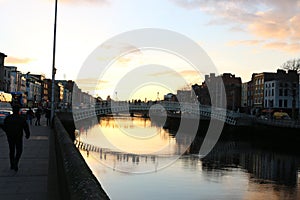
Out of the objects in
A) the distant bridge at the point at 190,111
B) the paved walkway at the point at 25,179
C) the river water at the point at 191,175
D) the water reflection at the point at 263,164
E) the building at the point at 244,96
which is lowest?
the water reflection at the point at 263,164

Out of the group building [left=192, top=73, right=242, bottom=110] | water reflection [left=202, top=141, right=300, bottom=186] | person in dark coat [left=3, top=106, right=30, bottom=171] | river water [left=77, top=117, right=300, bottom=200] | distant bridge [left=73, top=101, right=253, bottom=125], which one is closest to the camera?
person in dark coat [left=3, top=106, right=30, bottom=171]

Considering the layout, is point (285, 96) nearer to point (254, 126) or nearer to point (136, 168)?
point (254, 126)

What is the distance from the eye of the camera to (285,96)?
262 ft

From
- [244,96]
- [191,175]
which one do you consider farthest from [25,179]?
[244,96]

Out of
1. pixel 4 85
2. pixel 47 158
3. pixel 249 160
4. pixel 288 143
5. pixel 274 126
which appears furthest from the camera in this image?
pixel 4 85

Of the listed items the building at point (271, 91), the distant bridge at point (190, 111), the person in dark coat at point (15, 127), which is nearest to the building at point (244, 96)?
the building at point (271, 91)

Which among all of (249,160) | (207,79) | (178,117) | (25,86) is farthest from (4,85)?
(249,160)

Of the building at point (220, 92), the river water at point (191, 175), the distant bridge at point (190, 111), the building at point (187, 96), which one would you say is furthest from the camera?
the building at point (187, 96)

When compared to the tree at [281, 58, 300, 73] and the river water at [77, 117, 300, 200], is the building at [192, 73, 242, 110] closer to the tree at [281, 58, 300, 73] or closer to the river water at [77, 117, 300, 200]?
the tree at [281, 58, 300, 73]

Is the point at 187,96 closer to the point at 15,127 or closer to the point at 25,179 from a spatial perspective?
→ the point at 15,127

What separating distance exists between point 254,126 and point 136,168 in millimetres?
30110

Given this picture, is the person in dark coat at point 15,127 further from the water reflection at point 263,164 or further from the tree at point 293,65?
the tree at point 293,65

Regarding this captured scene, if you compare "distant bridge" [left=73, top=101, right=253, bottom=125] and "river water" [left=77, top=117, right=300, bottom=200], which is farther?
"distant bridge" [left=73, top=101, right=253, bottom=125]

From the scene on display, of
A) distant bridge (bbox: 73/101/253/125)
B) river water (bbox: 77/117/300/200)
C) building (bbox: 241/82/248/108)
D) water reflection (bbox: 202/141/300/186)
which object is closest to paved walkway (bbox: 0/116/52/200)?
river water (bbox: 77/117/300/200)
